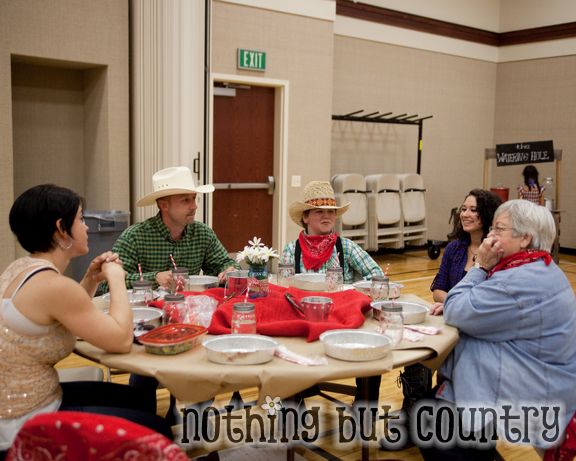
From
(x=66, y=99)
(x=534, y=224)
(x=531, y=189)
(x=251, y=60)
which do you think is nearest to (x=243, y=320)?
(x=534, y=224)

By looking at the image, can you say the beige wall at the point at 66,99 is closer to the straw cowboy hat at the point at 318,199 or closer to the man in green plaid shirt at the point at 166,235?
the man in green plaid shirt at the point at 166,235

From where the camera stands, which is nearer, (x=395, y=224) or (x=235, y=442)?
(x=235, y=442)

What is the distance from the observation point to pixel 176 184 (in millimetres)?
3270

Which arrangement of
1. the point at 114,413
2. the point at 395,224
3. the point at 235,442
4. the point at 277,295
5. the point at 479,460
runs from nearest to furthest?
the point at 114,413, the point at 479,460, the point at 277,295, the point at 235,442, the point at 395,224

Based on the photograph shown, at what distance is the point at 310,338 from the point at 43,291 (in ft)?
2.95

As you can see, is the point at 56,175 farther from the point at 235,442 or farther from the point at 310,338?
the point at 310,338

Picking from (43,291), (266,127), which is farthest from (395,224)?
(43,291)

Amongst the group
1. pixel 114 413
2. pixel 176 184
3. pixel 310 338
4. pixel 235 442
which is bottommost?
pixel 235 442

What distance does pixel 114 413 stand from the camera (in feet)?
6.97

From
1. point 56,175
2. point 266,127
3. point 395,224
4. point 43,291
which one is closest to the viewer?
point 43,291

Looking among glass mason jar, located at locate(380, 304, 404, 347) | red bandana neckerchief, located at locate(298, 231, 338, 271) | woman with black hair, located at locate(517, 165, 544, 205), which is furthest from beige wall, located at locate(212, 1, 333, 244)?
glass mason jar, located at locate(380, 304, 404, 347)

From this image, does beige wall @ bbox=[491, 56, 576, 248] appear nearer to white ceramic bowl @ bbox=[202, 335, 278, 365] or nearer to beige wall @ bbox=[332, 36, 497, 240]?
beige wall @ bbox=[332, 36, 497, 240]

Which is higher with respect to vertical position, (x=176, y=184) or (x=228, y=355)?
(x=176, y=184)

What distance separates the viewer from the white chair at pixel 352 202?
8266mm
